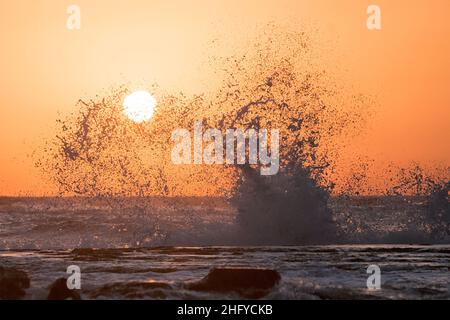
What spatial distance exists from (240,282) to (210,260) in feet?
24.5

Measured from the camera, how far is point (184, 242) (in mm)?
30766

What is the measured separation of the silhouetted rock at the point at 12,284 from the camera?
1456 cm

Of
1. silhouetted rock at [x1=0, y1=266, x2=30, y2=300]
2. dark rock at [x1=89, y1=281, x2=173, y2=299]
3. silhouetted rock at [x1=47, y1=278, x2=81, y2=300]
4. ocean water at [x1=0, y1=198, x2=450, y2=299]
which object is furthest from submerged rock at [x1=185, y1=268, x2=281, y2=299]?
silhouetted rock at [x1=0, y1=266, x2=30, y2=300]

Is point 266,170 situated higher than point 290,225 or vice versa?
point 266,170

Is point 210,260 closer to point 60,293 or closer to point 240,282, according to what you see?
point 240,282

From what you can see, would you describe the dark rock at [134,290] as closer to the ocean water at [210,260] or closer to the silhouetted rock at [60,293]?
the ocean water at [210,260]

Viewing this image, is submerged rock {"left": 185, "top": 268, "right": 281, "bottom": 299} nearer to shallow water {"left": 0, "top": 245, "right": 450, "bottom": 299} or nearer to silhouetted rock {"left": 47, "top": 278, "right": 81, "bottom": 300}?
shallow water {"left": 0, "top": 245, "right": 450, "bottom": 299}

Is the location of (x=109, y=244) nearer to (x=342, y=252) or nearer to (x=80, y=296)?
(x=342, y=252)

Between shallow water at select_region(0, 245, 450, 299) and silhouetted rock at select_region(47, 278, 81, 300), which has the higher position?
silhouetted rock at select_region(47, 278, 81, 300)

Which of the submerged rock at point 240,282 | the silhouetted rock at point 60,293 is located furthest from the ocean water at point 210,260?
the silhouetted rock at point 60,293

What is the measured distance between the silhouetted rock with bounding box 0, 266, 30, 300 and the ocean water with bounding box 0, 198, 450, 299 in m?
0.24

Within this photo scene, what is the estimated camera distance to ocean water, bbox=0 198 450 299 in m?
15.6
